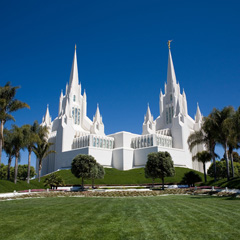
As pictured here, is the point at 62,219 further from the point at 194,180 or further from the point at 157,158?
the point at 194,180

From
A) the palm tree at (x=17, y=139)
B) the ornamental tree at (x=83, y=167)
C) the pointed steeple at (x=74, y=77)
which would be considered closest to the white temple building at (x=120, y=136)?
the pointed steeple at (x=74, y=77)

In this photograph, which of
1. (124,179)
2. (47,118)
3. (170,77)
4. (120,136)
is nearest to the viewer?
(124,179)

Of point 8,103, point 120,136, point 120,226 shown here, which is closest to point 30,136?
point 8,103

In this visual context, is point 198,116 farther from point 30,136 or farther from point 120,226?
point 120,226

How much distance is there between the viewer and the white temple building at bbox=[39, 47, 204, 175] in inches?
2452

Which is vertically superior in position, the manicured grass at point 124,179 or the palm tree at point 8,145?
the palm tree at point 8,145

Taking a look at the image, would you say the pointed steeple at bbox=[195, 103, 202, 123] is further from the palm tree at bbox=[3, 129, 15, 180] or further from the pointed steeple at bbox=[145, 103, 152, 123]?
the palm tree at bbox=[3, 129, 15, 180]

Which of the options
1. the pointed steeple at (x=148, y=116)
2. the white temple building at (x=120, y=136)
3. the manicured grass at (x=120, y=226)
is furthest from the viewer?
the pointed steeple at (x=148, y=116)

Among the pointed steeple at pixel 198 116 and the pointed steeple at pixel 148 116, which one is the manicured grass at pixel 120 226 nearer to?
the pointed steeple at pixel 148 116

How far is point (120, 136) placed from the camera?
66.6m

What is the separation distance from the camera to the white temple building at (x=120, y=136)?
62281 millimetres

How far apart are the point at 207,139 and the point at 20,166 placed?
2176 inches

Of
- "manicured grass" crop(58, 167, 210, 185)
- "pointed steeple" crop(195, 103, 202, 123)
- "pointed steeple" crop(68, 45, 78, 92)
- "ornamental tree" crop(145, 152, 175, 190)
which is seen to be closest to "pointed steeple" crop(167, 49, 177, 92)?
"pointed steeple" crop(195, 103, 202, 123)

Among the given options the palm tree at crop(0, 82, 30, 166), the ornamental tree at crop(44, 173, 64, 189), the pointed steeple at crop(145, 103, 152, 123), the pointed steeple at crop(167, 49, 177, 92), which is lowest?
the ornamental tree at crop(44, 173, 64, 189)
